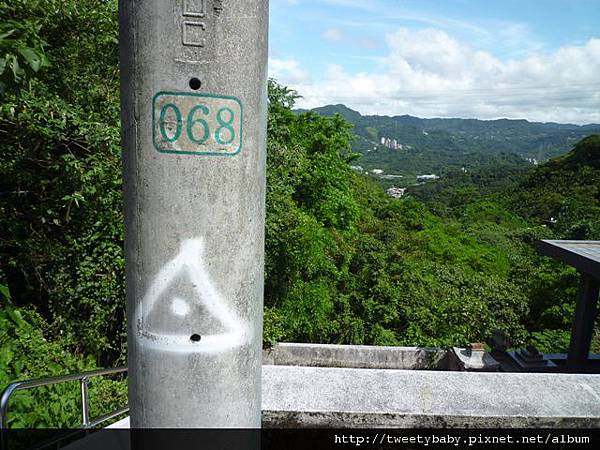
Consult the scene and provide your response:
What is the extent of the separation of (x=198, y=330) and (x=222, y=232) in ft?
0.89

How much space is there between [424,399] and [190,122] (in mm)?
1918

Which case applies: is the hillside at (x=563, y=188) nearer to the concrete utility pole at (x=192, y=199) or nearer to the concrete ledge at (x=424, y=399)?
the concrete ledge at (x=424, y=399)

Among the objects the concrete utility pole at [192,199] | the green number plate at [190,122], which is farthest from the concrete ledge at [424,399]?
the green number plate at [190,122]

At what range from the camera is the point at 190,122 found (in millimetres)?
1093

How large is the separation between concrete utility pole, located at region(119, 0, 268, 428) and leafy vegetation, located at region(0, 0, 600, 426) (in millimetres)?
1274

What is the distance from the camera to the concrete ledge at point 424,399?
217 cm

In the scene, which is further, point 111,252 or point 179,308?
point 111,252

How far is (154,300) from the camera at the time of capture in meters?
1.15

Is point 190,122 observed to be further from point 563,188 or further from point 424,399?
point 563,188

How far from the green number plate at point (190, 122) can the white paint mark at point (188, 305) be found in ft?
0.80

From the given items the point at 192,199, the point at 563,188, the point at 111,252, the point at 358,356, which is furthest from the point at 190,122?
the point at 563,188

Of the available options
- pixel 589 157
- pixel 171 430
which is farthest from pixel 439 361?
pixel 589 157

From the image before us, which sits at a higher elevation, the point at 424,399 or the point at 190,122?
the point at 190,122

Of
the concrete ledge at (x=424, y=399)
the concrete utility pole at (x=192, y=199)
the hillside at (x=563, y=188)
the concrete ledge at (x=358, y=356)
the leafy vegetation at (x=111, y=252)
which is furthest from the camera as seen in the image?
the hillside at (x=563, y=188)
